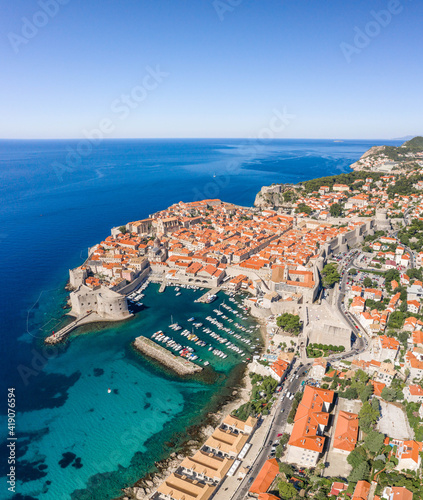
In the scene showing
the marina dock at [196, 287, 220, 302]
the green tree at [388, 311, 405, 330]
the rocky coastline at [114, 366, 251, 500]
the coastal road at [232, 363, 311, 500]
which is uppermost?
the green tree at [388, 311, 405, 330]

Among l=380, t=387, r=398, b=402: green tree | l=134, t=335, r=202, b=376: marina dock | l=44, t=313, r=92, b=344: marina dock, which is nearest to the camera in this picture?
l=380, t=387, r=398, b=402: green tree

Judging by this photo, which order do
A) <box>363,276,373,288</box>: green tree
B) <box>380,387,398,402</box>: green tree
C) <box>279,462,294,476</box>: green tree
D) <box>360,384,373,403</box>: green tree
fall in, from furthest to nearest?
<box>363,276,373,288</box>: green tree < <box>360,384,373,403</box>: green tree < <box>380,387,398,402</box>: green tree < <box>279,462,294,476</box>: green tree

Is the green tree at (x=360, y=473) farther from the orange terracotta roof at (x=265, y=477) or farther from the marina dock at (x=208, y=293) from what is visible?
the marina dock at (x=208, y=293)

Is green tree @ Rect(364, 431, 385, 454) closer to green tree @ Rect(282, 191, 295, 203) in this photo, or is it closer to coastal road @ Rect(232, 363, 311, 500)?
coastal road @ Rect(232, 363, 311, 500)

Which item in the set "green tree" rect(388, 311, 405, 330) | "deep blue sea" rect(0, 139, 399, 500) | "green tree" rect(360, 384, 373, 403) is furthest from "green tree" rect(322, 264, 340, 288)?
"green tree" rect(360, 384, 373, 403)

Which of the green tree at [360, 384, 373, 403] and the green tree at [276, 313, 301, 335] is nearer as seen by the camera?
the green tree at [360, 384, 373, 403]

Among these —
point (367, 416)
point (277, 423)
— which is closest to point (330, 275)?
point (367, 416)
